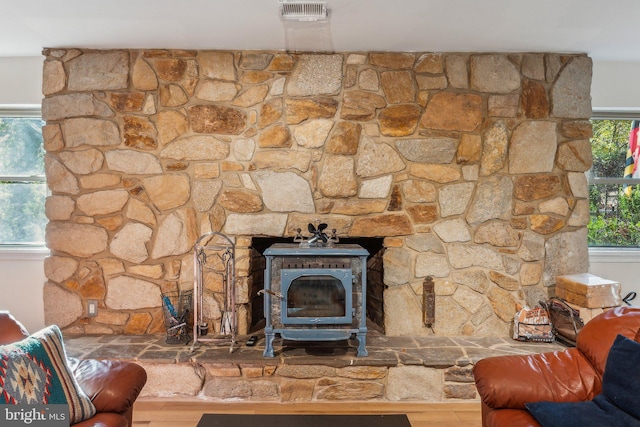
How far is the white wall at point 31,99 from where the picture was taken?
11.0 ft

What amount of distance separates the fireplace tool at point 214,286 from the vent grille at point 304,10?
1.51 metres

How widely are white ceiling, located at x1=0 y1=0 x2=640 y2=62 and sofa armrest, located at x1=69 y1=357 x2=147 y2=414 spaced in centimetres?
193

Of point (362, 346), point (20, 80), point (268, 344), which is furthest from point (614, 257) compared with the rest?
point (20, 80)

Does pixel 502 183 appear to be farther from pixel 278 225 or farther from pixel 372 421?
pixel 372 421

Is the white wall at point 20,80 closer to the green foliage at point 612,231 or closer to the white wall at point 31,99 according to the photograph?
the white wall at point 31,99

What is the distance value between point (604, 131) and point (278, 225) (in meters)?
2.87

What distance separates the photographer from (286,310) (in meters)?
2.66

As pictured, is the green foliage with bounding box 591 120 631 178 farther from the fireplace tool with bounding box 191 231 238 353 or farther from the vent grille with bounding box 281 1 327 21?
the fireplace tool with bounding box 191 231 238 353

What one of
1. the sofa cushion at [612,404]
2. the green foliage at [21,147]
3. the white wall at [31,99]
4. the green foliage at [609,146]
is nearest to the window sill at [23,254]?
the white wall at [31,99]

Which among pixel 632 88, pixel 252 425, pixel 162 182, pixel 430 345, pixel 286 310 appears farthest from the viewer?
pixel 632 88

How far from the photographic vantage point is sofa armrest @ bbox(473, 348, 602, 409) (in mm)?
1726

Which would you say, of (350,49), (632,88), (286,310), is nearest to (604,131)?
(632,88)

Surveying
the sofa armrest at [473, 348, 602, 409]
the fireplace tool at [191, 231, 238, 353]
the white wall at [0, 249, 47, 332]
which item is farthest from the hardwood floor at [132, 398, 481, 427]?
the white wall at [0, 249, 47, 332]

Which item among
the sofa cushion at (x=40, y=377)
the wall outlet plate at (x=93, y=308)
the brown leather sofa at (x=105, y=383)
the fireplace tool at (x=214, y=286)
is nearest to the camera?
the sofa cushion at (x=40, y=377)
